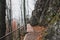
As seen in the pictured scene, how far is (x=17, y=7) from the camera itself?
3.72 m

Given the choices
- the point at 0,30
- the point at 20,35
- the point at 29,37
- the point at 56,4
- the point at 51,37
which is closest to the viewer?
the point at 51,37

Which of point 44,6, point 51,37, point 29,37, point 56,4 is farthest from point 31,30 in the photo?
point 51,37

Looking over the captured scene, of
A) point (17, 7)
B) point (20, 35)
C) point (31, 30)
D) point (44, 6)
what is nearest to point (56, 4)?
point (44, 6)

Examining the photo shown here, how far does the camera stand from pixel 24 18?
320 centimetres

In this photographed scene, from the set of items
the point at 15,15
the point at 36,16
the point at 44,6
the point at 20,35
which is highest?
the point at 44,6

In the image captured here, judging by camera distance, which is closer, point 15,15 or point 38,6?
point 38,6

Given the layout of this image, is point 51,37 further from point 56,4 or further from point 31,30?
point 31,30

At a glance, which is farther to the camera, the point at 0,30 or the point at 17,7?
the point at 17,7

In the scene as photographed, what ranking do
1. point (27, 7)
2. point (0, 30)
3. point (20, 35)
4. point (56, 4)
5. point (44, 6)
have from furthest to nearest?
point (27, 7), point (20, 35), point (44, 6), point (56, 4), point (0, 30)

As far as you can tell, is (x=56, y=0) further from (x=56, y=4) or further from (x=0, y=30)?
(x=0, y=30)

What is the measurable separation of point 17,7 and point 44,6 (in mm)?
1412

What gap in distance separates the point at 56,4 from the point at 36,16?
55 cm

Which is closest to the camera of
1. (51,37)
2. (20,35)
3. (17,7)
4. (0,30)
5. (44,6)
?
(51,37)

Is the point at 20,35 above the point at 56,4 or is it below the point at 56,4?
below
